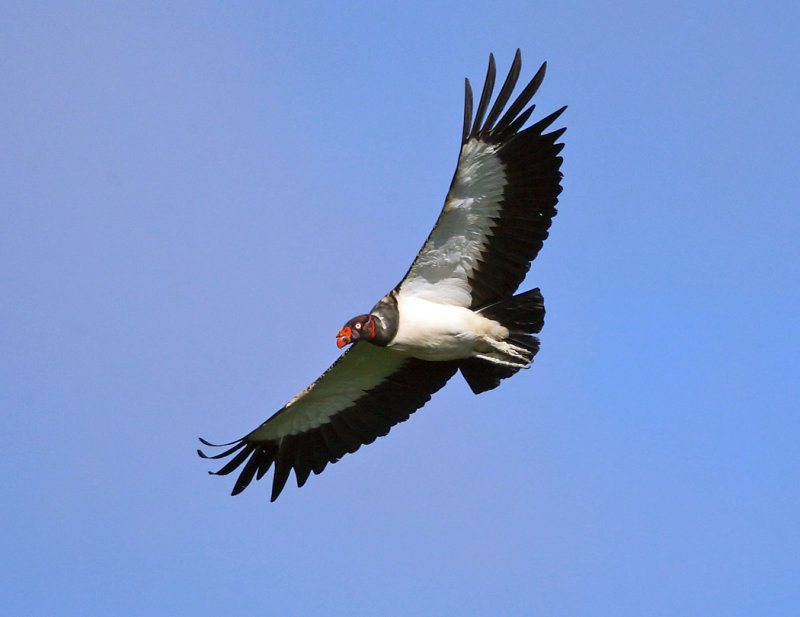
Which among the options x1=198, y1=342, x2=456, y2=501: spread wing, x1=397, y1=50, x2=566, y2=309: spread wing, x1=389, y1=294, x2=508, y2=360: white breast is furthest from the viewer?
x1=198, y1=342, x2=456, y2=501: spread wing

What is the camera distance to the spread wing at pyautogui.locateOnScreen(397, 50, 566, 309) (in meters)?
13.4

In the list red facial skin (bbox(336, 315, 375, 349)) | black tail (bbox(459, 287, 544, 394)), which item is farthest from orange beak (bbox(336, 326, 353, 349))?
black tail (bbox(459, 287, 544, 394))

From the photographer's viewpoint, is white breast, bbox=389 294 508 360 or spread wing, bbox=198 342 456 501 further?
spread wing, bbox=198 342 456 501

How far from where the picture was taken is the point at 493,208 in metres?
13.7

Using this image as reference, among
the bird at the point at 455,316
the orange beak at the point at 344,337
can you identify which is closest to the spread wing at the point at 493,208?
the bird at the point at 455,316

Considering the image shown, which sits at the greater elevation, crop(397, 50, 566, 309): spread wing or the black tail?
crop(397, 50, 566, 309): spread wing

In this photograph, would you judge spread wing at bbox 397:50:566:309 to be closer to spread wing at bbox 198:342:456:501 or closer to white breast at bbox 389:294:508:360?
white breast at bbox 389:294:508:360

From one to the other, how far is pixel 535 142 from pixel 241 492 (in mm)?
5373

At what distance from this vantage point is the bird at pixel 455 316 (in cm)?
1350

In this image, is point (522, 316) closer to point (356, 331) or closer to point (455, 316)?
point (455, 316)

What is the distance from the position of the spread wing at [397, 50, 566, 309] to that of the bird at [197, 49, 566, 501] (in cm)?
1

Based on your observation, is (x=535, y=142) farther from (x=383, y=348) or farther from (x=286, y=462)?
(x=286, y=462)

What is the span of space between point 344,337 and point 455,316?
126 cm

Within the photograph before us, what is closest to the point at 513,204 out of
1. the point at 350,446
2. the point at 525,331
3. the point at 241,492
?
the point at 525,331
